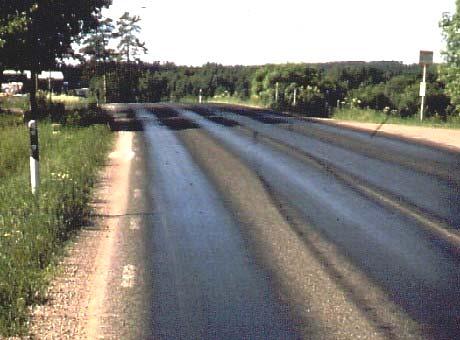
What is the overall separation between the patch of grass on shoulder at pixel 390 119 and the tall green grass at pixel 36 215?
1445cm

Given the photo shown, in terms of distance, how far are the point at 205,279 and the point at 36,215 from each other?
261cm

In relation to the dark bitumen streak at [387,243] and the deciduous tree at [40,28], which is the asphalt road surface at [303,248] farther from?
the deciduous tree at [40,28]

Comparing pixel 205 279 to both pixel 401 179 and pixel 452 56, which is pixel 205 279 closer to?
pixel 401 179

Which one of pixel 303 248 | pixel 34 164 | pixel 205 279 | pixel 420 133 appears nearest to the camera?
pixel 205 279

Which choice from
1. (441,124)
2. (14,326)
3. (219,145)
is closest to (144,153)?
(219,145)

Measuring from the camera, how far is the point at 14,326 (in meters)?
4.16

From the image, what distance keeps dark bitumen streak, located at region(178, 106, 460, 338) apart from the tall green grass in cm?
297

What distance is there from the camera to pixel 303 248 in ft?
20.4

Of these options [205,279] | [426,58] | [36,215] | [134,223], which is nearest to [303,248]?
[205,279]

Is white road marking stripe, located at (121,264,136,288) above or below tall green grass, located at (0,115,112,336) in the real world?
below

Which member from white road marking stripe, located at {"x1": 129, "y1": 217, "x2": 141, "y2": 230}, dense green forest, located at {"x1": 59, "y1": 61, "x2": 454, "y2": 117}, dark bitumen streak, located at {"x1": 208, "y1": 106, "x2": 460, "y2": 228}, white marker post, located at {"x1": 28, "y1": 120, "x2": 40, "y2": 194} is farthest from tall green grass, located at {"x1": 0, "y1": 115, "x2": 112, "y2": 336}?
dense green forest, located at {"x1": 59, "y1": 61, "x2": 454, "y2": 117}

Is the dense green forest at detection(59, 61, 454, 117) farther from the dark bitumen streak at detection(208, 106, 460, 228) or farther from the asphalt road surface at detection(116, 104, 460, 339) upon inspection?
the asphalt road surface at detection(116, 104, 460, 339)

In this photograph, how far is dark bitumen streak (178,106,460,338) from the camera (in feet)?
15.4

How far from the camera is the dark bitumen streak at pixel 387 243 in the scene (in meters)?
4.70
